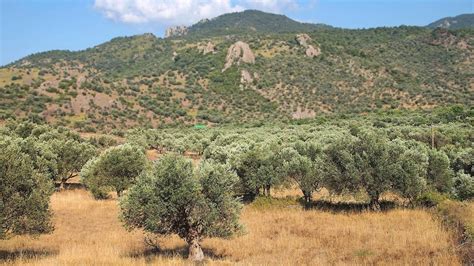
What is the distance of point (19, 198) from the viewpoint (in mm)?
15320

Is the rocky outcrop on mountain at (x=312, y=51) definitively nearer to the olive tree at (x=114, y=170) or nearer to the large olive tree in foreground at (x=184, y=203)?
the olive tree at (x=114, y=170)

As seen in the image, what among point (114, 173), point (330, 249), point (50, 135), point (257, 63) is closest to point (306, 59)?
point (257, 63)

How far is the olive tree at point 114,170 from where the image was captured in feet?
107

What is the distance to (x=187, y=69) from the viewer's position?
513 ft

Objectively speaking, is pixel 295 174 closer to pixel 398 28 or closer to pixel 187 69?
pixel 187 69

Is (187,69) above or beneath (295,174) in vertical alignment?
above

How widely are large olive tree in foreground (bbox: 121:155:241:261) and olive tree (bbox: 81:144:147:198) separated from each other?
1721cm

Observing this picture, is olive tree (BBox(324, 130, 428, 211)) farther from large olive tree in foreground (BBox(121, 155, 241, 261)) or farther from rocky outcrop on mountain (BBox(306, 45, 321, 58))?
rocky outcrop on mountain (BBox(306, 45, 321, 58))

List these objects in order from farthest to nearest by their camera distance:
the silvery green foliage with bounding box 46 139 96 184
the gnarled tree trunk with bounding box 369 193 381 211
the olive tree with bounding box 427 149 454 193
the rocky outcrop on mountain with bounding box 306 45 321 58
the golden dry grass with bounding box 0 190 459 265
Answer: the rocky outcrop on mountain with bounding box 306 45 321 58 → the silvery green foliage with bounding box 46 139 96 184 → the olive tree with bounding box 427 149 454 193 → the gnarled tree trunk with bounding box 369 193 381 211 → the golden dry grass with bounding box 0 190 459 265

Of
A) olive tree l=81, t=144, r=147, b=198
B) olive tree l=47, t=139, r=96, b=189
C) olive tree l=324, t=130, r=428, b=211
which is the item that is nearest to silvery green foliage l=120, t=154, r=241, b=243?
olive tree l=324, t=130, r=428, b=211

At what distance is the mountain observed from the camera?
104 m

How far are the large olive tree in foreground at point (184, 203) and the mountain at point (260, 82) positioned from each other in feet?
245

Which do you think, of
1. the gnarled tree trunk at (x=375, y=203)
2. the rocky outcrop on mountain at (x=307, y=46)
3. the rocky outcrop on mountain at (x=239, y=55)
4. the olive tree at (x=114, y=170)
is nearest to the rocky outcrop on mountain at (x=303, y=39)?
the rocky outcrop on mountain at (x=307, y=46)

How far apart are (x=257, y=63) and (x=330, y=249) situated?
138 metres
